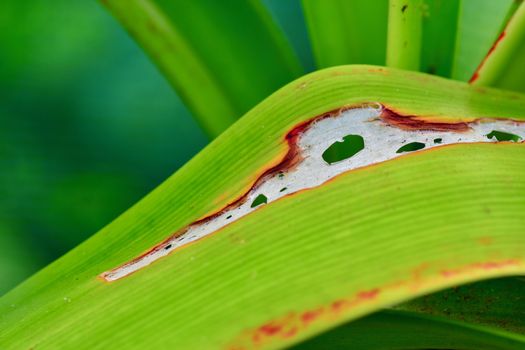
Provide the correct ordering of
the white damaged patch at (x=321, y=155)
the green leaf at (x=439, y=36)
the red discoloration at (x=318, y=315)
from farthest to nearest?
the green leaf at (x=439, y=36)
the white damaged patch at (x=321, y=155)
the red discoloration at (x=318, y=315)

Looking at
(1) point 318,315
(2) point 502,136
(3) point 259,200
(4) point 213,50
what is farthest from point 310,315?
(4) point 213,50

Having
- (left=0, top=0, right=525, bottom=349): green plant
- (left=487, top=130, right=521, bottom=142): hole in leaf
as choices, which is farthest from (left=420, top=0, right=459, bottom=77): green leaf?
(left=487, top=130, right=521, bottom=142): hole in leaf

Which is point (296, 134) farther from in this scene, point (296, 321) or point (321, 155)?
point (296, 321)

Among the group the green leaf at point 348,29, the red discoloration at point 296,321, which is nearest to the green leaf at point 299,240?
the red discoloration at point 296,321

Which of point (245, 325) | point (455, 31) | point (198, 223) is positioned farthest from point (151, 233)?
point (455, 31)

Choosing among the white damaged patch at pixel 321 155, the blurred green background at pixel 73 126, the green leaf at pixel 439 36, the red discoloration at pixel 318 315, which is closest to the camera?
the red discoloration at pixel 318 315

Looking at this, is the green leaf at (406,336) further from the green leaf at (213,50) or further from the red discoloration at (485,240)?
the green leaf at (213,50)

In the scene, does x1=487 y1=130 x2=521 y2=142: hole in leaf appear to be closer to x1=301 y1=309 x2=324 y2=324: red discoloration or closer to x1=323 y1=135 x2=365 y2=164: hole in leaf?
x1=323 y1=135 x2=365 y2=164: hole in leaf
